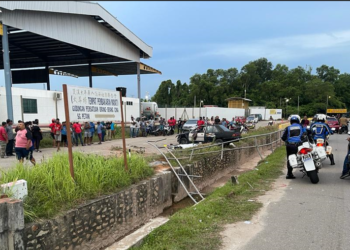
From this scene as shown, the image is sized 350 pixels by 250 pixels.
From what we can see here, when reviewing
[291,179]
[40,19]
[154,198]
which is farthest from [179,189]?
[40,19]

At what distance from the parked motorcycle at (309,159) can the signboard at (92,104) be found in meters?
5.05

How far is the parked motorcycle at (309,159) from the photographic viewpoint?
269 inches

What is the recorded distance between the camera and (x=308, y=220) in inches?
180

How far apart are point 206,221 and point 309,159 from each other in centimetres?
386

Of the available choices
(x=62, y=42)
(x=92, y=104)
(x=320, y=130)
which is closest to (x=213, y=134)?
(x=320, y=130)

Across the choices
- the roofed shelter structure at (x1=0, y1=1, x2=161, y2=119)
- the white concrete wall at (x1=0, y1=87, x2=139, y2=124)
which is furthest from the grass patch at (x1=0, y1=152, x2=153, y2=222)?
the white concrete wall at (x1=0, y1=87, x2=139, y2=124)

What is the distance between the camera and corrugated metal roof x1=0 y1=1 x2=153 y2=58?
1669 centimetres

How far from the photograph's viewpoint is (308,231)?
4152mm

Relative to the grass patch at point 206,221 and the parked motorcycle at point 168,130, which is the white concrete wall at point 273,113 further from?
the grass patch at point 206,221

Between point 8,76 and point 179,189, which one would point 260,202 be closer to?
point 179,189

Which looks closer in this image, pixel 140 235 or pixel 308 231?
pixel 308 231

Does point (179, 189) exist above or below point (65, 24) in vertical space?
below

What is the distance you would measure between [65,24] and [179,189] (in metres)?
18.6

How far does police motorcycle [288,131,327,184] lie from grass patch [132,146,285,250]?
3.73ft
